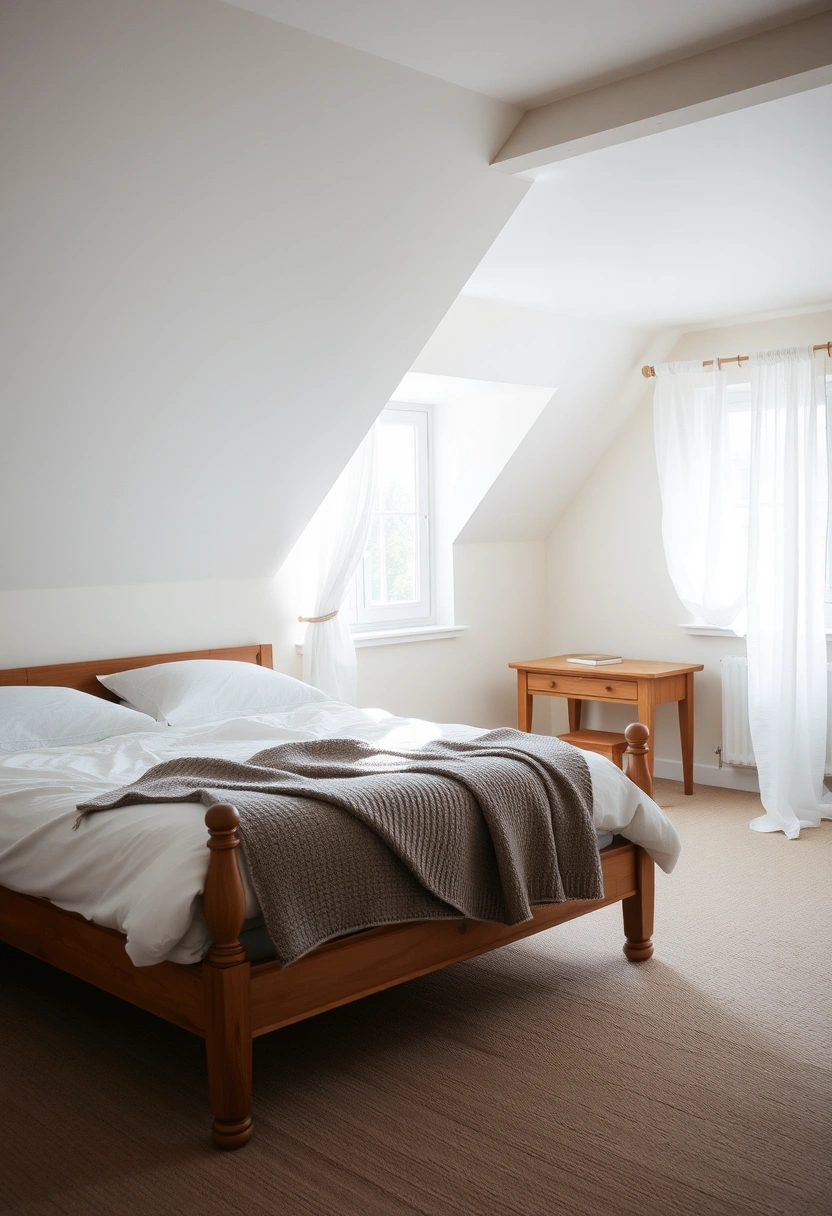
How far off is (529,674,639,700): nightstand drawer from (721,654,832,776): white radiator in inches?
19.1

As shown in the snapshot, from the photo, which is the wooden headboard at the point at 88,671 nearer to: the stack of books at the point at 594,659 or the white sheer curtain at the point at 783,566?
the stack of books at the point at 594,659

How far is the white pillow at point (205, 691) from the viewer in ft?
12.8

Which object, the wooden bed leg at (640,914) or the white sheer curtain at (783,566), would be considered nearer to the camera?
the wooden bed leg at (640,914)

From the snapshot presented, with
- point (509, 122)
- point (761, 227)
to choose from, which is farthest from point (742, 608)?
point (509, 122)

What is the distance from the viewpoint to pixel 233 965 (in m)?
2.19

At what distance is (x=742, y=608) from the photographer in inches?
203

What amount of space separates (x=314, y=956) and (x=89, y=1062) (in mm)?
675

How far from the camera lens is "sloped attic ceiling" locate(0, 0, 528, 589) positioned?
2.66 meters

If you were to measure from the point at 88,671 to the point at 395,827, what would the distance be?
6.31ft

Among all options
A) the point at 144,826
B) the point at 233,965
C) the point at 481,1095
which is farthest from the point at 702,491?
the point at 233,965

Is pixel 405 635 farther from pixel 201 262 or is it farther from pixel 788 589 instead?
pixel 201 262

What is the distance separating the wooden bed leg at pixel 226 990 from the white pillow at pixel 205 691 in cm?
169

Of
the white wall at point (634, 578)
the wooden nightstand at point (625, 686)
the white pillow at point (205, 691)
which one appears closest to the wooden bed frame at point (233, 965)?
the white pillow at point (205, 691)

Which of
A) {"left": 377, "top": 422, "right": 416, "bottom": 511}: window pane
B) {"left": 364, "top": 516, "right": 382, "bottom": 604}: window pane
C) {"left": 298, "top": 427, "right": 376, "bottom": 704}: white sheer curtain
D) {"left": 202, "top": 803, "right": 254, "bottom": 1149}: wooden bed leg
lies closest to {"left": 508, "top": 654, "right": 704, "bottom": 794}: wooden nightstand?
{"left": 364, "top": 516, "right": 382, "bottom": 604}: window pane
